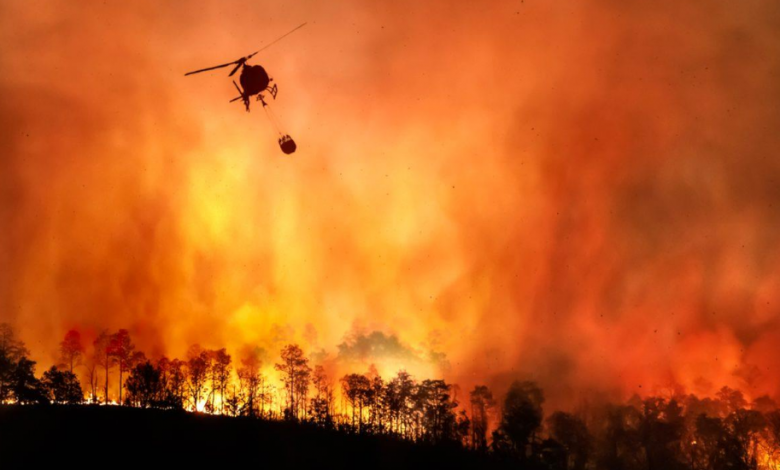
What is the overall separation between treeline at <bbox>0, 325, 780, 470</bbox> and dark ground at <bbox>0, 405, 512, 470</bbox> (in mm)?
17765

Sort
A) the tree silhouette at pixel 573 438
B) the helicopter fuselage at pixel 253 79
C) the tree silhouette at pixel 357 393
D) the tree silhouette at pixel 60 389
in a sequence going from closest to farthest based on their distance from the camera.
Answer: the helicopter fuselage at pixel 253 79 < the tree silhouette at pixel 60 389 < the tree silhouette at pixel 573 438 < the tree silhouette at pixel 357 393

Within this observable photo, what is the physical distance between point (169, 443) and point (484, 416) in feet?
327

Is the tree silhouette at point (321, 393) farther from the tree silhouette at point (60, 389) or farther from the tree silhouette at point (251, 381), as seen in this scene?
the tree silhouette at point (60, 389)

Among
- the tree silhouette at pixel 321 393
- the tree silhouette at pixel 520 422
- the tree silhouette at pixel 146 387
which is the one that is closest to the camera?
the tree silhouette at pixel 146 387

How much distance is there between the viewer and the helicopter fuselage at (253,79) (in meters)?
58.3

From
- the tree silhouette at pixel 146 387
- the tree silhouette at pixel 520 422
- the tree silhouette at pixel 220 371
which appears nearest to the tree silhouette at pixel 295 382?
the tree silhouette at pixel 220 371

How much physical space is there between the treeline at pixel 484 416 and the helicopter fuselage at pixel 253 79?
5169 centimetres

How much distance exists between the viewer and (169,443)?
200ft

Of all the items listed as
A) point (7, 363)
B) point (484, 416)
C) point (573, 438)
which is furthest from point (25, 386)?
point (573, 438)

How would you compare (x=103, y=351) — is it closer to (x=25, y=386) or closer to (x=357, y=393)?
(x=25, y=386)

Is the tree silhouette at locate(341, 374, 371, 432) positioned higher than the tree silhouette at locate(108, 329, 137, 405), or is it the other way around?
the tree silhouette at locate(108, 329, 137, 405)

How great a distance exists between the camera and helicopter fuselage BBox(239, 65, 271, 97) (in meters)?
58.3

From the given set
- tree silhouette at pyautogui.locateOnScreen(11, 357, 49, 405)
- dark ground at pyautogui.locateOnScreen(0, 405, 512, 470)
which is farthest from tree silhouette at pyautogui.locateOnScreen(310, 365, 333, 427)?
dark ground at pyautogui.locateOnScreen(0, 405, 512, 470)

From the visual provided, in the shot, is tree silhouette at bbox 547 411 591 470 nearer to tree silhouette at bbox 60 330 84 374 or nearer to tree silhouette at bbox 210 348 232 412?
tree silhouette at bbox 210 348 232 412
